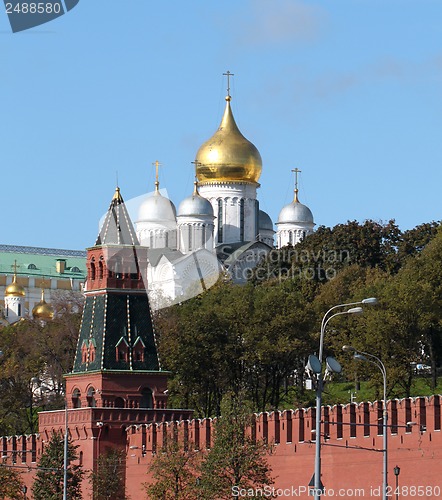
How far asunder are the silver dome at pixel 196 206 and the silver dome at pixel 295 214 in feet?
32.5

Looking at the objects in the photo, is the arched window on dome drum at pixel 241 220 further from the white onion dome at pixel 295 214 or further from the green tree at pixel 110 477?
the green tree at pixel 110 477

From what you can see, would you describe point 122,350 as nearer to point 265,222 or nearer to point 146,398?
point 146,398

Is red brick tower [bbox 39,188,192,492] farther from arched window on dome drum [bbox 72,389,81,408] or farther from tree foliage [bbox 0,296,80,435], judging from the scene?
tree foliage [bbox 0,296,80,435]

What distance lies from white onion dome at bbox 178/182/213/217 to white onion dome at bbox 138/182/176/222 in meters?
2.85

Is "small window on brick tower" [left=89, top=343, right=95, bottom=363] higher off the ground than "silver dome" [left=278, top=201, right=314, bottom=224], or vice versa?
"silver dome" [left=278, top=201, right=314, bottom=224]

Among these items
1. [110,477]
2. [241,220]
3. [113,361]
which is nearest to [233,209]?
[241,220]

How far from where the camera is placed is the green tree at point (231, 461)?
183 feet

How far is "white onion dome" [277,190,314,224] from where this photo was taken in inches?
5925

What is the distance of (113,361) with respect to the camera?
2896 inches

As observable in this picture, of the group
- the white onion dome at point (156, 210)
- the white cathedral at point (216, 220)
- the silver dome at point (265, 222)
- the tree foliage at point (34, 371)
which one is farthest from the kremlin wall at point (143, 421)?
the silver dome at point (265, 222)

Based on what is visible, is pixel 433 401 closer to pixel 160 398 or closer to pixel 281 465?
pixel 281 465

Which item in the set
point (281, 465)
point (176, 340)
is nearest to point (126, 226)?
point (176, 340)

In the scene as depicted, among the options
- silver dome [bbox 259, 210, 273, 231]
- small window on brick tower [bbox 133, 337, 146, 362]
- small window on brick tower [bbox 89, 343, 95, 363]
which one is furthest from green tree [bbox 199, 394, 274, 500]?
silver dome [bbox 259, 210, 273, 231]

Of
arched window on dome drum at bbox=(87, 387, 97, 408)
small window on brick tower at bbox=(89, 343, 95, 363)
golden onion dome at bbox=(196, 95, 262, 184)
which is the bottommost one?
arched window on dome drum at bbox=(87, 387, 97, 408)
